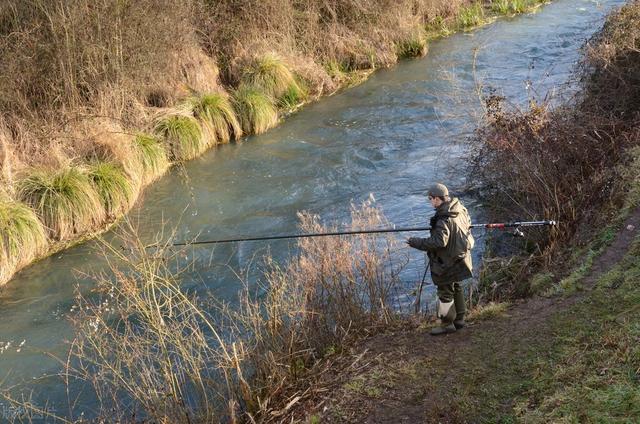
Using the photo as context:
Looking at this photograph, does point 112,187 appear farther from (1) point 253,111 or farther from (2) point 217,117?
(1) point 253,111

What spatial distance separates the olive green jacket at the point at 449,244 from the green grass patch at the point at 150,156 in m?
8.01

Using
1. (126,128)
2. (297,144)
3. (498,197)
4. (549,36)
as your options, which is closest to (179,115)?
(126,128)

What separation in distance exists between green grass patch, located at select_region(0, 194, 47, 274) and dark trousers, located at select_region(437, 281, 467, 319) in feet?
21.8

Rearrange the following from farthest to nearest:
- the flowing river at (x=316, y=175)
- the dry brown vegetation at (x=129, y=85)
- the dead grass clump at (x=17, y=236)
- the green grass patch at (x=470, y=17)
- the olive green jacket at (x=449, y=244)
A: the green grass patch at (x=470, y=17) → the dry brown vegetation at (x=129, y=85) → the dead grass clump at (x=17, y=236) → the flowing river at (x=316, y=175) → the olive green jacket at (x=449, y=244)

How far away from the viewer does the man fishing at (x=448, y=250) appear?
684 centimetres

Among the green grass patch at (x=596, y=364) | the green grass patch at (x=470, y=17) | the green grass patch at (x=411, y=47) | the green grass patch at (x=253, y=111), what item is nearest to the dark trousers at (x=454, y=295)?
the green grass patch at (x=596, y=364)

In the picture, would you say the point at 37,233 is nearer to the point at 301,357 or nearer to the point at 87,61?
the point at 87,61

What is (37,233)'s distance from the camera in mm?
11344

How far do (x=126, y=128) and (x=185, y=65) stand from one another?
3116 millimetres

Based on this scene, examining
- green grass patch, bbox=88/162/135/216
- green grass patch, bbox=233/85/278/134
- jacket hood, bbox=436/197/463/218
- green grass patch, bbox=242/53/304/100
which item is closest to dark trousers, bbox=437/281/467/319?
jacket hood, bbox=436/197/463/218

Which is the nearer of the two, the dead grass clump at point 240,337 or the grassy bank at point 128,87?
the dead grass clump at point 240,337

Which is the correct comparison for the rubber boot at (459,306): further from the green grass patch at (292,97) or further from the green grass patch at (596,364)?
the green grass patch at (292,97)

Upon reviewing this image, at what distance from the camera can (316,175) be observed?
546 inches

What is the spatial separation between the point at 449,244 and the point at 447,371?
45.1 inches
